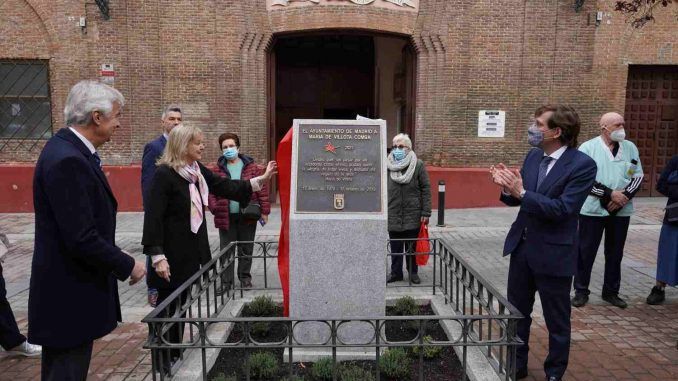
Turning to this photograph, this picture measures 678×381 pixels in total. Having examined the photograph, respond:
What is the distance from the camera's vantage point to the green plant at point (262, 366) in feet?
12.2

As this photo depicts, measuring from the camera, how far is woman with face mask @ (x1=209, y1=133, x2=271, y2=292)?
19.5 feet

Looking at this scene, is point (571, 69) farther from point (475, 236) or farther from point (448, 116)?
point (475, 236)

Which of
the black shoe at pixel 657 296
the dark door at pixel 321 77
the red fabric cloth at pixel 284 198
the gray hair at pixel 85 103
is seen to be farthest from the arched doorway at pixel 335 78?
the gray hair at pixel 85 103

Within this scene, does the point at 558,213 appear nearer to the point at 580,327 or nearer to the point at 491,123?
the point at 580,327

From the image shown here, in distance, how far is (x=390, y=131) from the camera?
16.8 meters

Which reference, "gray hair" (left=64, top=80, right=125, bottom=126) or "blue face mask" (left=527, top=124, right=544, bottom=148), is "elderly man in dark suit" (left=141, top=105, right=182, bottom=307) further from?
"blue face mask" (left=527, top=124, right=544, bottom=148)

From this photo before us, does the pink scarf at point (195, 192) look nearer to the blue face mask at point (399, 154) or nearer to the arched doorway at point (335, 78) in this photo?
the blue face mask at point (399, 154)

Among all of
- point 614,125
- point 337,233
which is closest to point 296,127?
point 337,233

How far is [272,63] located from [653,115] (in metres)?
9.68

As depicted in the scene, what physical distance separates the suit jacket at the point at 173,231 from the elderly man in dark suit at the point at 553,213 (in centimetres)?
230

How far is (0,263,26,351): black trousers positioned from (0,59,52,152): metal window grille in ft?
29.7

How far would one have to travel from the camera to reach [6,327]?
4.33 meters

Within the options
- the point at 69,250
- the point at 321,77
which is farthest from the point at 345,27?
the point at 69,250

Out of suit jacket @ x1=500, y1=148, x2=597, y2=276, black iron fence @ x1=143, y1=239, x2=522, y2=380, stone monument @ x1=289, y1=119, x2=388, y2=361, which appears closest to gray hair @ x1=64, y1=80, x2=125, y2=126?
black iron fence @ x1=143, y1=239, x2=522, y2=380
